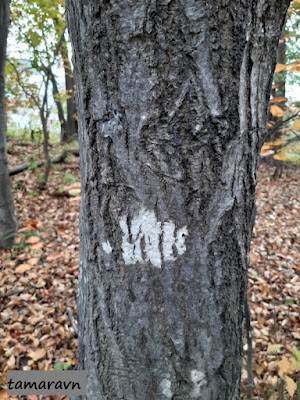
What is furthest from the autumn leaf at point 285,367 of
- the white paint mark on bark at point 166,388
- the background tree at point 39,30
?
the background tree at point 39,30

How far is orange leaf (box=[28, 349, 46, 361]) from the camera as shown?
2.23 m

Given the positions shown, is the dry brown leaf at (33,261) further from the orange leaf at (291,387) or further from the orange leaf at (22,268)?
the orange leaf at (291,387)

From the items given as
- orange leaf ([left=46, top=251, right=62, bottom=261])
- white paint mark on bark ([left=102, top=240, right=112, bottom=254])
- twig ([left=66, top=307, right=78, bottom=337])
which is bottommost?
twig ([left=66, top=307, right=78, bottom=337])

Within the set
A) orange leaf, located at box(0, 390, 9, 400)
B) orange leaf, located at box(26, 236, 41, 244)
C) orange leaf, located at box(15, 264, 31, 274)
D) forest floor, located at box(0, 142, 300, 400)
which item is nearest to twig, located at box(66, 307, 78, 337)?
forest floor, located at box(0, 142, 300, 400)

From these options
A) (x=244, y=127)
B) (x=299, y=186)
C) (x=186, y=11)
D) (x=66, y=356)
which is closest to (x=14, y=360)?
(x=66, y=356)

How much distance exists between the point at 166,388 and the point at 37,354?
1758 mm

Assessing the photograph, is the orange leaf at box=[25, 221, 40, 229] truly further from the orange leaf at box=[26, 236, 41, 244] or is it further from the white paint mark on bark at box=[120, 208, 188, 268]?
the white paint mark on bark at box=[120, 208, 188, 268]

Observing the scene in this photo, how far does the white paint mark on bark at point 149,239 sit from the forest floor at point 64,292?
145 cm

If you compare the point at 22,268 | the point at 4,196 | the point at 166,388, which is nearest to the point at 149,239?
the point at 166,388

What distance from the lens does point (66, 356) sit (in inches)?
89.9

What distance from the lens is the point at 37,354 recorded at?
7.41 ft

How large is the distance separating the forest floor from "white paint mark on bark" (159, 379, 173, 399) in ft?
3.76

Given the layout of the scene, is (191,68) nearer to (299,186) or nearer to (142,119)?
(142,119)

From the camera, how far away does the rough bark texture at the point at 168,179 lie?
27.4 inches
